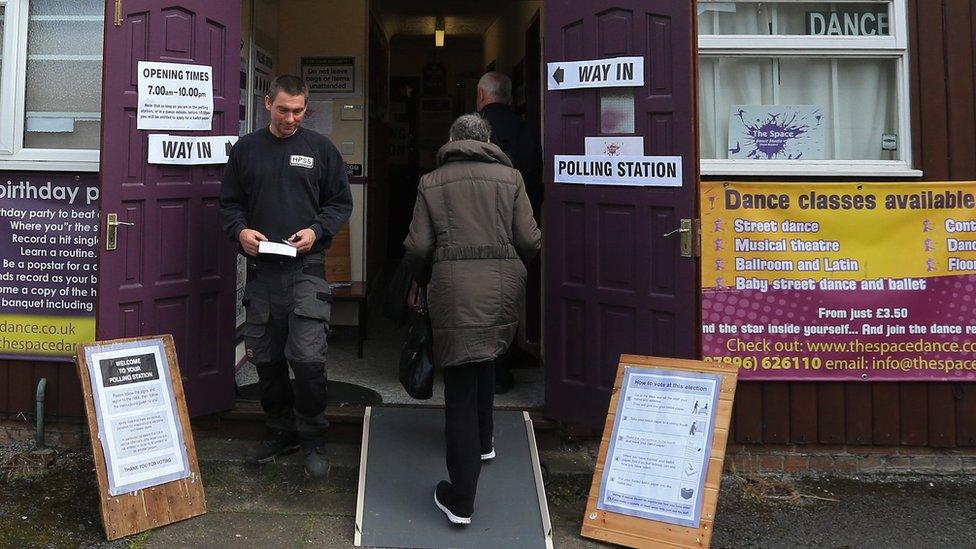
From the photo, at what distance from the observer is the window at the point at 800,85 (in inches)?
182

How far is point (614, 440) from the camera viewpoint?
3754 millimetres

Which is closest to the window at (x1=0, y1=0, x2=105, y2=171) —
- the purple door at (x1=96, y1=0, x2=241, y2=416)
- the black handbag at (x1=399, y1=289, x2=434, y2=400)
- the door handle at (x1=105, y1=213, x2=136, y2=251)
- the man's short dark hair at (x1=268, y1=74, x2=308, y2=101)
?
the purple door at (x1=96, y1=0, x2=241, y2=416)

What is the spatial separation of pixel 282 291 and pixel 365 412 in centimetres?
93

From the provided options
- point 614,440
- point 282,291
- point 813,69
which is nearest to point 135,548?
point 282,291

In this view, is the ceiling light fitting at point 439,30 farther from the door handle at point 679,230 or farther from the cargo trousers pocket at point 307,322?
the cargo trousers pocket at point 307,322

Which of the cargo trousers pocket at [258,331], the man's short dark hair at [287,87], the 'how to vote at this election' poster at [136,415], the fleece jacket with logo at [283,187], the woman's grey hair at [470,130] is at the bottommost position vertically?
the 'how to vote at this election' poster at [136,415]

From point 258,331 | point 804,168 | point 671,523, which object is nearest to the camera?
point 671,523

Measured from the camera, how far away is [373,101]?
7355 millimetres

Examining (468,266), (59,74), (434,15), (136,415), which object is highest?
(434,15)

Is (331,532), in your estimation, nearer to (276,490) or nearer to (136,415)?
(276,490)

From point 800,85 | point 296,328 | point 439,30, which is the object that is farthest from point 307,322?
point 439,30

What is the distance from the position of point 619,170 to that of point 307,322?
181cm

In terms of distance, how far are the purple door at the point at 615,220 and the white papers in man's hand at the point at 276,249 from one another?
1.53m

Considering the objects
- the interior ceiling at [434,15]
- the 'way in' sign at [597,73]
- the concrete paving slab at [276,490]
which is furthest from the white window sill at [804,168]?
the interior ceiling at [434,15]
